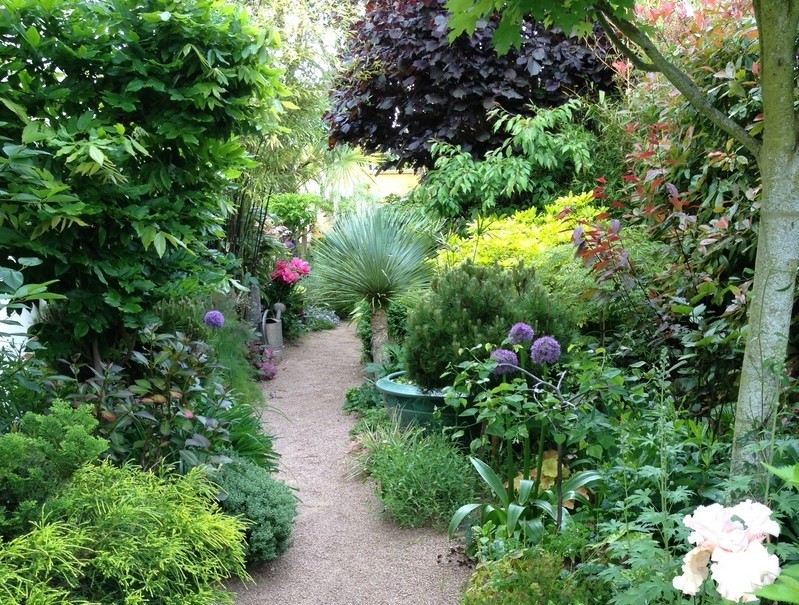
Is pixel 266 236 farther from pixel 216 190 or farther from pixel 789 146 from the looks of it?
pixel 789 146

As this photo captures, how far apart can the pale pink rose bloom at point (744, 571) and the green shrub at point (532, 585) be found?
40.1 inches

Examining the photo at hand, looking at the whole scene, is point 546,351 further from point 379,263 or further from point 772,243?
point 379,263

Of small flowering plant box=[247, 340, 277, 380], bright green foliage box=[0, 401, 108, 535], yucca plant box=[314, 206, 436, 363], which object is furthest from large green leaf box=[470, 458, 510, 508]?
small flowering plant box=[247, 340, 277, 380]

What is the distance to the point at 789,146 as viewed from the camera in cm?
192

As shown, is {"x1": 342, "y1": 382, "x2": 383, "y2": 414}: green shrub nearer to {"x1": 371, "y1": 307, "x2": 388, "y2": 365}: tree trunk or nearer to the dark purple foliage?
{"x1": 371, "y1": 307, "x2": 388, "y2": 365}: tree trunk

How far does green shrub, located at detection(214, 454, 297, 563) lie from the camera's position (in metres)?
3.31

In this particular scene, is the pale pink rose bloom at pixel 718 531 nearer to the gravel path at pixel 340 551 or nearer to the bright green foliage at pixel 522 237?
the gravel path at pixel 340 551

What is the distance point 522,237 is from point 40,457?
425cm

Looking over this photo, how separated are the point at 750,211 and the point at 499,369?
4.76 feet

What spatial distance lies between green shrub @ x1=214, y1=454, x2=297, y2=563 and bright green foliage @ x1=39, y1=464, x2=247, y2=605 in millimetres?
544

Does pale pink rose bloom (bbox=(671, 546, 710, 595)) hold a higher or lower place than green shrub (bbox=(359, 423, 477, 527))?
higher

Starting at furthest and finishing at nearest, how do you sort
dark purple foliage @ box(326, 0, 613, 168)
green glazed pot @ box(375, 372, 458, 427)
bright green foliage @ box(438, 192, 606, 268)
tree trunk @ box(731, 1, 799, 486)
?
dark purple foliage @ box(326, 0, 613, 168) < bright green foliage @ box(438, 192, 606, 268) < green glazed pot @ box(375, 372, 458, 427) < tree trunk @ box(731, 1, 799, 486)

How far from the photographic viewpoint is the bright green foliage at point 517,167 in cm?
678

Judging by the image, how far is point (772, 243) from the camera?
199 centimetres
